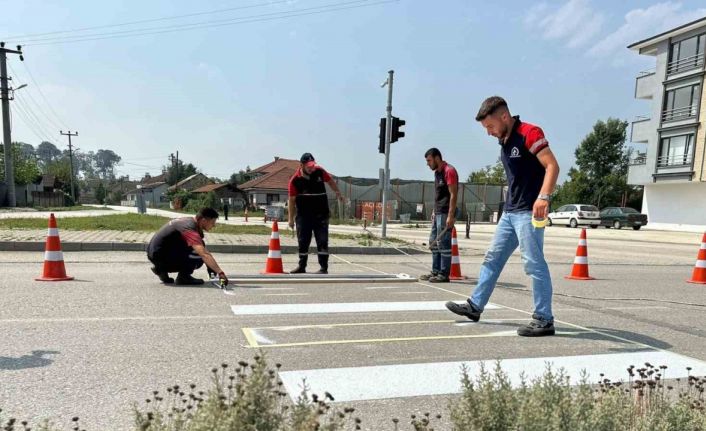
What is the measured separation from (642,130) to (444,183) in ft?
133

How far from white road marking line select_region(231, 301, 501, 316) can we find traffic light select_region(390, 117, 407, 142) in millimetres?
10017

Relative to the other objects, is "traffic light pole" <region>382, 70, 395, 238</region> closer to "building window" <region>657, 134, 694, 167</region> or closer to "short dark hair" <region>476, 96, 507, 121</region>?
"short dark hair" <region>476, 96, 507, 121</region>

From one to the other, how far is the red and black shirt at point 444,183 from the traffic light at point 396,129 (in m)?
8.08

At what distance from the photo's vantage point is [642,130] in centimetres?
4028

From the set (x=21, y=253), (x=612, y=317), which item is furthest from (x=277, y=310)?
(x=21, y=253)

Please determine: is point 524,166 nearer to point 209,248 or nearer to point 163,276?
point 163,276

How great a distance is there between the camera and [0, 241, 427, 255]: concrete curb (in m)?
10.3

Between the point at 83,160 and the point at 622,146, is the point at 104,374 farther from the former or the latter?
the point at 83,160

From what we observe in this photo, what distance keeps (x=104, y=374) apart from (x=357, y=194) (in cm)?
4088

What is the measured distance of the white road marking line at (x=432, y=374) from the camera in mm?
3039

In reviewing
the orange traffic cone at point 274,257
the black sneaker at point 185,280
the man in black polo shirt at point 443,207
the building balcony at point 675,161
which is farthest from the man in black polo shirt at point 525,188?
the building balcony at point 675,161

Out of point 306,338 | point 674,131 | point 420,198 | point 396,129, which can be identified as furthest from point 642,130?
point 306,338

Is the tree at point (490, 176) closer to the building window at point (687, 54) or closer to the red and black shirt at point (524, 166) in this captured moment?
the building window at point (687, 54)

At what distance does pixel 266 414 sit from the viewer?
6.04 feet
